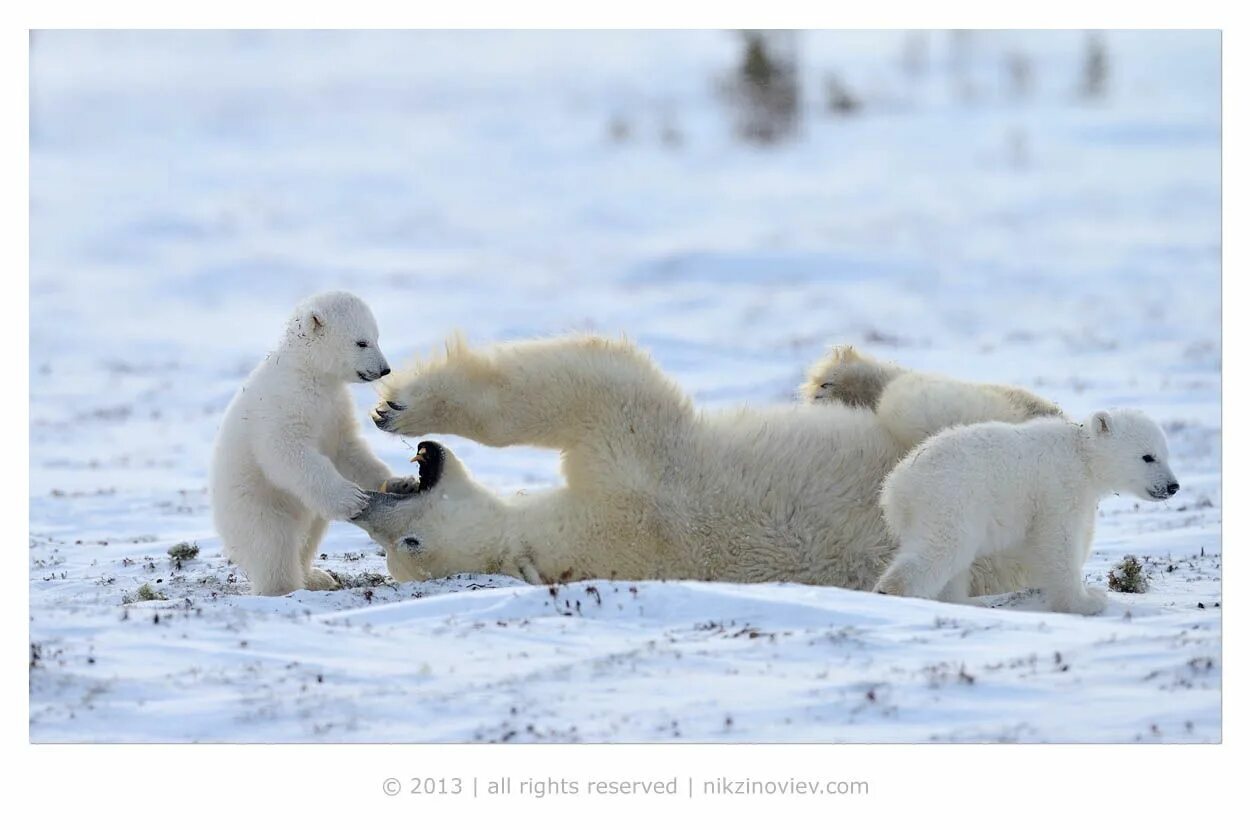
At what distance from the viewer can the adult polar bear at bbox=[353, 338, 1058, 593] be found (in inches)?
221

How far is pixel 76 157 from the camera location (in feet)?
67.5

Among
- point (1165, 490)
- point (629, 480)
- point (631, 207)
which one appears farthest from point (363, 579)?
point (631, 207)

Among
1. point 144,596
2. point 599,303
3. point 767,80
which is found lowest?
point 144,596

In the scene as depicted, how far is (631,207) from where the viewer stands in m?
19.2

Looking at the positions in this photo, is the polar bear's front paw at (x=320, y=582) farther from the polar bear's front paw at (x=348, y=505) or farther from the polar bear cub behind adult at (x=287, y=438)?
the polar bear's front paw at (x=348, y=505)

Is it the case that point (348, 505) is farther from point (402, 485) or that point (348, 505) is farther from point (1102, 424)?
point (1102, 424)

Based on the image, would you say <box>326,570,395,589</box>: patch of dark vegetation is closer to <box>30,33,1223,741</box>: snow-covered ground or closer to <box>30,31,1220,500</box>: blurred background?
<box>30,33,1223,741</box>: snow-covered ground

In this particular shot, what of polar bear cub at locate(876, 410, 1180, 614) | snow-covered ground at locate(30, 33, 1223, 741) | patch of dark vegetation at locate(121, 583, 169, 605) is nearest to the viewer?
snow-covered ground at locate(30, 33, 1223, 741)

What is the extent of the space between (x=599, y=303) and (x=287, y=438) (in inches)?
374

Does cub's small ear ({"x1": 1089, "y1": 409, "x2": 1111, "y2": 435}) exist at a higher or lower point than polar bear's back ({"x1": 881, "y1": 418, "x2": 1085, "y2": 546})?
higher

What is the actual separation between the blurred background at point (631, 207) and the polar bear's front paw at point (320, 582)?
11.9 ft

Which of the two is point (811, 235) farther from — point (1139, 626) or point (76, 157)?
point (1139, 626)

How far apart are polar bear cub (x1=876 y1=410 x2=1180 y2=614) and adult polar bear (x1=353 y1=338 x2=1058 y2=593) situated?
342mm

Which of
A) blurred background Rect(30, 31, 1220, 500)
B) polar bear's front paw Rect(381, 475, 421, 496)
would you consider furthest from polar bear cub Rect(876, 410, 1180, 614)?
blurred background Rect(30, 31, 1220, 500)
